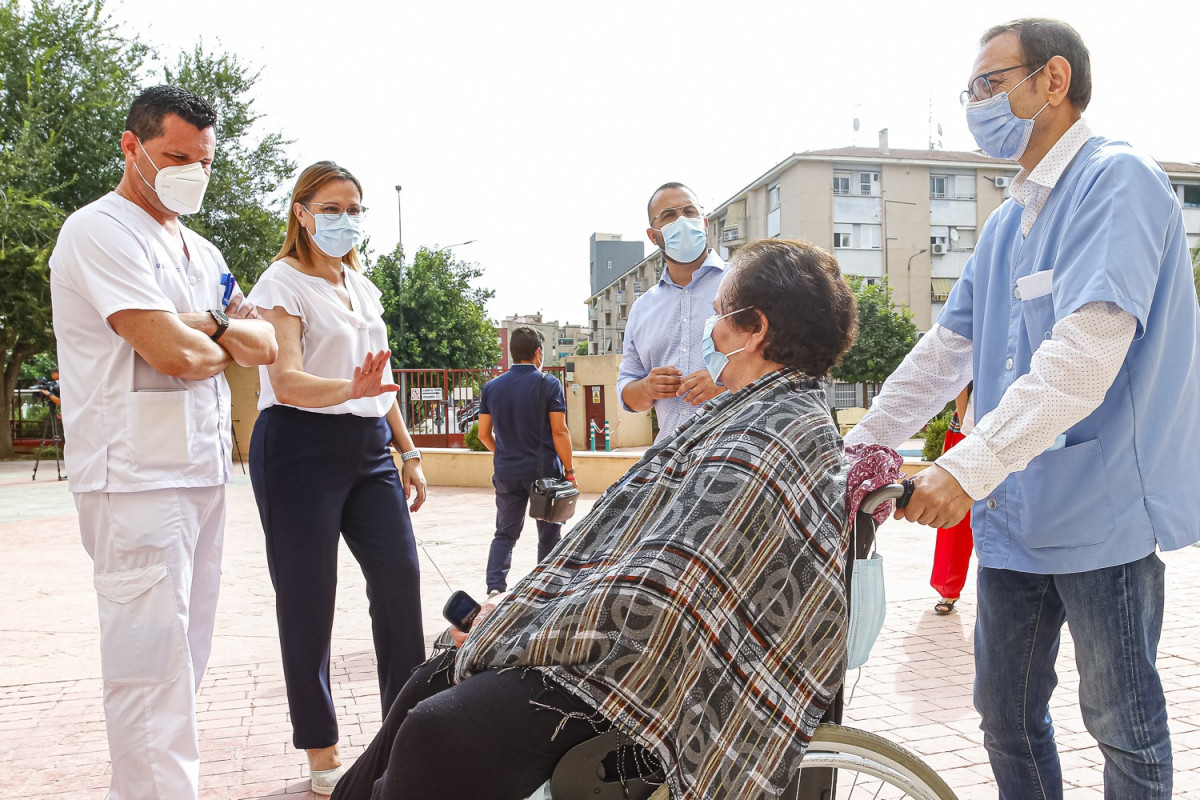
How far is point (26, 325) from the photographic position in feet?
65.6

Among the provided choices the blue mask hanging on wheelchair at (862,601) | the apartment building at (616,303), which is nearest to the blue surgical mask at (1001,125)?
the blue mask hanging on wheelchair at (862,601)

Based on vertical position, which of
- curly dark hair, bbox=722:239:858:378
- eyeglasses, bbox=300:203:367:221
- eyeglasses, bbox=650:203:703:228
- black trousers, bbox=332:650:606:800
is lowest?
black trousers, bbox=332:650:606:800

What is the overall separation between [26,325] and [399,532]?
20.5 metres

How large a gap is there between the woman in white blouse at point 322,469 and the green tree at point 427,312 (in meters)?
32.7

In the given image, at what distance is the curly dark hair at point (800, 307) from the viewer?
2.11m

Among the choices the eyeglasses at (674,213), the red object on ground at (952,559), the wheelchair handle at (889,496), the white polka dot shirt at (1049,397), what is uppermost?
the eyeglasses at (674,213)

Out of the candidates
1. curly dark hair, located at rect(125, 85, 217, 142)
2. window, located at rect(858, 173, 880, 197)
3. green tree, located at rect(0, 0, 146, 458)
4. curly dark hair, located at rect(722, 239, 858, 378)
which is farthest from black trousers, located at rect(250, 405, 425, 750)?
window, located at rect(858, 173, 880, 197)

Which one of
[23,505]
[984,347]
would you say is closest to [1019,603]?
[984,347]

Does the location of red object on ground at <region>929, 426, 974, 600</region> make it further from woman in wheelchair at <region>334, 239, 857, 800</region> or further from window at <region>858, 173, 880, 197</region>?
window at <region>858, 173, 880, 197</region>

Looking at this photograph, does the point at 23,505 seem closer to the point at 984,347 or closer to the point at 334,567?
the point at 334,567

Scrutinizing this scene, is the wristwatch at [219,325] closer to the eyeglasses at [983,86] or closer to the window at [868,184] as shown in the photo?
the eyeglasses at [983,86]

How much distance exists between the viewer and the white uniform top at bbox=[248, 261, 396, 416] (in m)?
3.14

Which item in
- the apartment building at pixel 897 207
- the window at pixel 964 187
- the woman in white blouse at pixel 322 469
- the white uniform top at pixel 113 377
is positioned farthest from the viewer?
the window at pixel 964 187

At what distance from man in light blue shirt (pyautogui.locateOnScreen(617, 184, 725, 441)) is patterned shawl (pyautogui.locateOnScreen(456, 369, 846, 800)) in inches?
69.8
